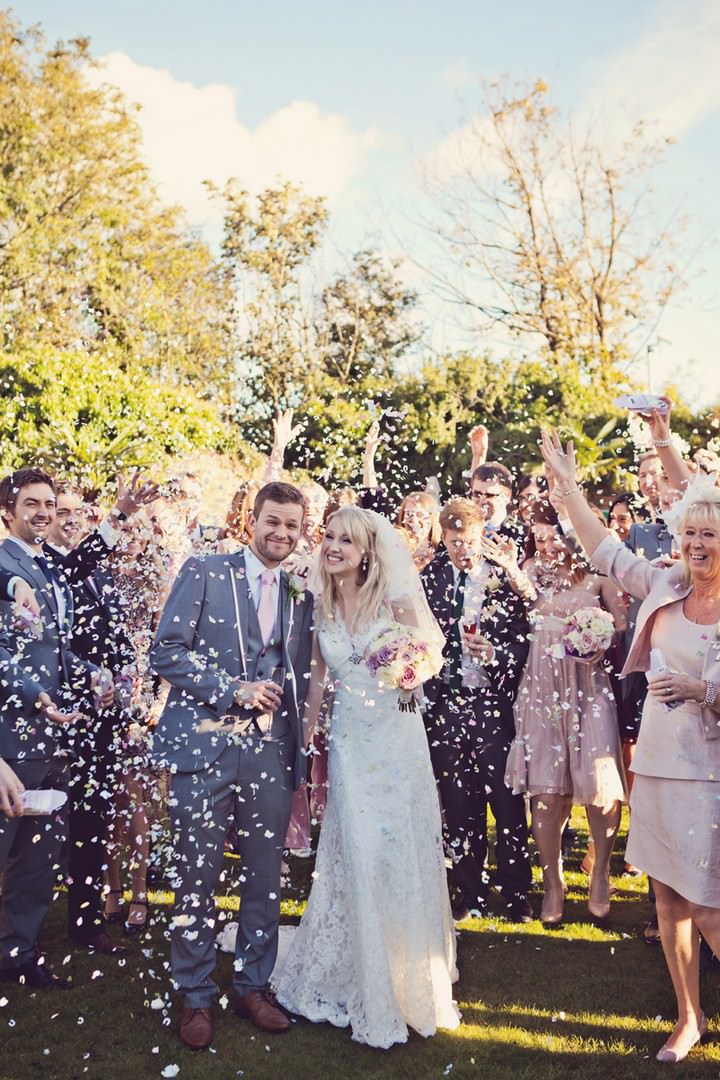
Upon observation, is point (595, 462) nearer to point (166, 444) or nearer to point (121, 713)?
point (166, 444)

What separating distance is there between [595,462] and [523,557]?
861 cm

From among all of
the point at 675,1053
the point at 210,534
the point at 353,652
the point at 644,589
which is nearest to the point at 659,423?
the point at 644,589

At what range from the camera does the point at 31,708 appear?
15.6 feet

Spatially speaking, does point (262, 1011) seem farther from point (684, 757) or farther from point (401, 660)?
point (684, 757)

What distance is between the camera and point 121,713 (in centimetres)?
561

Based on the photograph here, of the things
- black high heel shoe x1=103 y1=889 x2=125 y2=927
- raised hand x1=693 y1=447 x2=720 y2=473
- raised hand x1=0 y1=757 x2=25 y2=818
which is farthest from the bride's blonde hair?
raised hand x1=693 y1=447 x2=720 y2=473

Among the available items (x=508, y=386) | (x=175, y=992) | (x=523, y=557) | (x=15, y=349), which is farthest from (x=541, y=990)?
(x=15, y=349)

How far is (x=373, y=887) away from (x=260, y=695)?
1074 mm

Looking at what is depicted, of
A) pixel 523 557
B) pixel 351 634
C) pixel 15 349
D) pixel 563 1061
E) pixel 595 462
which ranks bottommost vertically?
pixel 563 1061

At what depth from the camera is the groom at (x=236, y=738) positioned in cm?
436

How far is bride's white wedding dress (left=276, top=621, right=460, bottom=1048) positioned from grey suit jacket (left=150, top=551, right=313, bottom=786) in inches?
11.0

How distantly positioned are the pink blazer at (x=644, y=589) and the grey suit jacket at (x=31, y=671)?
2.78 metres

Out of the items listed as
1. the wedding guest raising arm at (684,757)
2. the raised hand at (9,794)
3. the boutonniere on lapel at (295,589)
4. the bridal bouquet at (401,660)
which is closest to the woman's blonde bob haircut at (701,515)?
the wedding guest raising arm at (684,757)

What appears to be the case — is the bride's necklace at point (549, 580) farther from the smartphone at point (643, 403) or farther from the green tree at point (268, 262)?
the green tree at point (268, 262)
